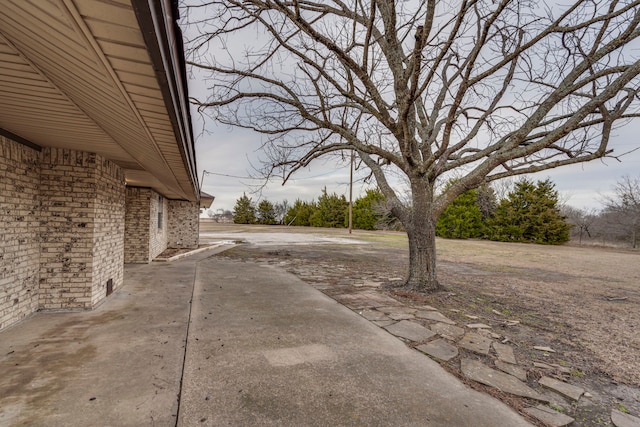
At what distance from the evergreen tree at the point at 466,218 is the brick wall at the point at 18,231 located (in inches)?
1016

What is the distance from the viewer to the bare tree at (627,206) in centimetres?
1986

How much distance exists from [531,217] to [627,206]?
262 inches

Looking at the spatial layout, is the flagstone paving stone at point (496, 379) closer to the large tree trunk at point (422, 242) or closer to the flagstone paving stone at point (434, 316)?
the flagstone paving stone at point (434, 316)

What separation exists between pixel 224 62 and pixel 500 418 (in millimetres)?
5890

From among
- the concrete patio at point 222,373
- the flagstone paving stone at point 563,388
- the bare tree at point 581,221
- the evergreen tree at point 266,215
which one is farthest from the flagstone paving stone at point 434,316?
the evergreen tree at point 266,215

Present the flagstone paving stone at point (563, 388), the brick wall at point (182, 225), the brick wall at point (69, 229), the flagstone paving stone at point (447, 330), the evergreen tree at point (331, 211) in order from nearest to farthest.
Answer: the flagstone paving stone at point (563, 388)
the flagstone paving stone at point (447, 330)
the brick wall at point (69, 229)
the brick wall at point (182, 225)
the evergreen tree at point (331, 211)

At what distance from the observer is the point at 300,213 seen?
150ft

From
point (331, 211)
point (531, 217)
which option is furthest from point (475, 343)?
point (331, 211)

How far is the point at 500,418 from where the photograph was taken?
2129 mm

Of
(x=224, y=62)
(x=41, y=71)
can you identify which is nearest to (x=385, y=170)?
(x=224, y=62)

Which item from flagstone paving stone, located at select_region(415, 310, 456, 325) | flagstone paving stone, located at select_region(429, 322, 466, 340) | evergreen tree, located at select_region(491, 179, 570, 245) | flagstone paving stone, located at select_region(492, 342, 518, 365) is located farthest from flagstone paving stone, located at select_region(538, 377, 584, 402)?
evergreen tree, located at select_region(491, 179, 570, 245)

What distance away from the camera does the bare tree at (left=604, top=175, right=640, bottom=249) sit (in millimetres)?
19859

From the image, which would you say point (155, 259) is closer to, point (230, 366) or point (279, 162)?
point (279, 162)

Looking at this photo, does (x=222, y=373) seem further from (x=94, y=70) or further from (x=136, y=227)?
(x=136, y=227)
